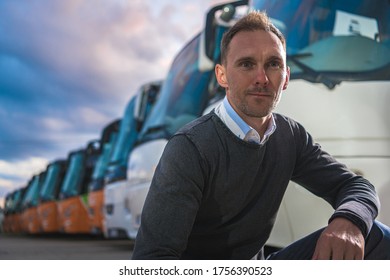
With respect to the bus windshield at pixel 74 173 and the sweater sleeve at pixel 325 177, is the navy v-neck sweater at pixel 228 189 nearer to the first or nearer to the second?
the sweater sleeve at pixel 325 177

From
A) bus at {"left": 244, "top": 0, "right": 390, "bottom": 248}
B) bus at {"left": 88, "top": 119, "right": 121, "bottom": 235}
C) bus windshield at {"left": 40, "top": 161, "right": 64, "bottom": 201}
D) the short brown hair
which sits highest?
bus windshield at {"left": 40, "top": 161, "right": 64, "bottom": 201}

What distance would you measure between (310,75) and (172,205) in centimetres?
137

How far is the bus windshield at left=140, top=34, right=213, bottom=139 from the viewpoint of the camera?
13.1 feet

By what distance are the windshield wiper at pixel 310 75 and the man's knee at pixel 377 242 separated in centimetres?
103

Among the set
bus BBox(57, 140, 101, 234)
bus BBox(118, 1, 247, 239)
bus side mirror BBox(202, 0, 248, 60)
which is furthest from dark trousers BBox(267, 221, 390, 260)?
bus BBox(57, 140, 101, 234)

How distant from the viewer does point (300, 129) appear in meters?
1.65

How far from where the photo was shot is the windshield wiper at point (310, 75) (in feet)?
7.98

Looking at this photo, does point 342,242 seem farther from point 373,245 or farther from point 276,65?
point 276,65

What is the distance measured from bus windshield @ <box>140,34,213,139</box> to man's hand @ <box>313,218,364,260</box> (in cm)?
245

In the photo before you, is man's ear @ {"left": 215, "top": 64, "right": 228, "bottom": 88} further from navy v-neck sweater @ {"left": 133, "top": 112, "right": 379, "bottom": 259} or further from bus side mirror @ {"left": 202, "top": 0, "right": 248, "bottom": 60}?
bus side mirror @ {"left": 202, "top": 0, "right": 248, "bottom": 60}

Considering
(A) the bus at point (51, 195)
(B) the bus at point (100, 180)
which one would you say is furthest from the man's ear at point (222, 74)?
(A) the bus at point (51, 195)

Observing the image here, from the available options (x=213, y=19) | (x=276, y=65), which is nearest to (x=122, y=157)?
(x=213, y=19)
